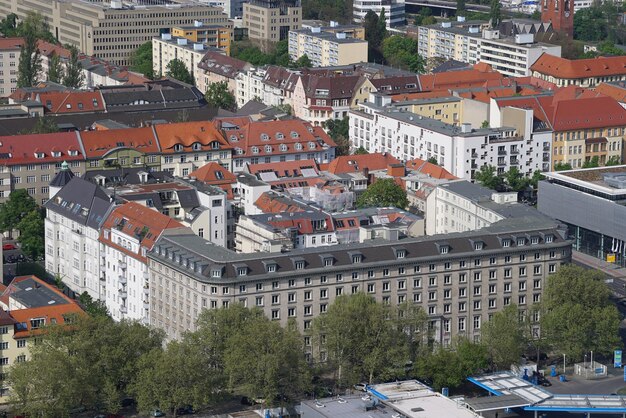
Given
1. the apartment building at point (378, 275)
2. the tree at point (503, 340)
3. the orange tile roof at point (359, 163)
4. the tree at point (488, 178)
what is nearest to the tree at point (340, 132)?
the orange tile roof at point (359, 163)

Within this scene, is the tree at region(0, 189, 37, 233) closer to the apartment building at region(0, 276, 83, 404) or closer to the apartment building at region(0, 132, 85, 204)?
the apartment building at region(0, 132, 85, 204)

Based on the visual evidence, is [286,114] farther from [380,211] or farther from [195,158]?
[380,211]

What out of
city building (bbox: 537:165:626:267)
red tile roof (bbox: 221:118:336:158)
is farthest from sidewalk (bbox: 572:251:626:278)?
red tile roof (bbox: 221:118:336:158)

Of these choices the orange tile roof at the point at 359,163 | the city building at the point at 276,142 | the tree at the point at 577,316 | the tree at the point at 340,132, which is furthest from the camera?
the tree at the point at 340,132

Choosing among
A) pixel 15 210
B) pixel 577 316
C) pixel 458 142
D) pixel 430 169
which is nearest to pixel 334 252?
pixel 577 316

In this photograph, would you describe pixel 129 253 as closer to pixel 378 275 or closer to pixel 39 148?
pixel 378 275

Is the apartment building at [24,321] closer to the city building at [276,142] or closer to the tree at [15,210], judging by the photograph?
the tree at [15,210]
